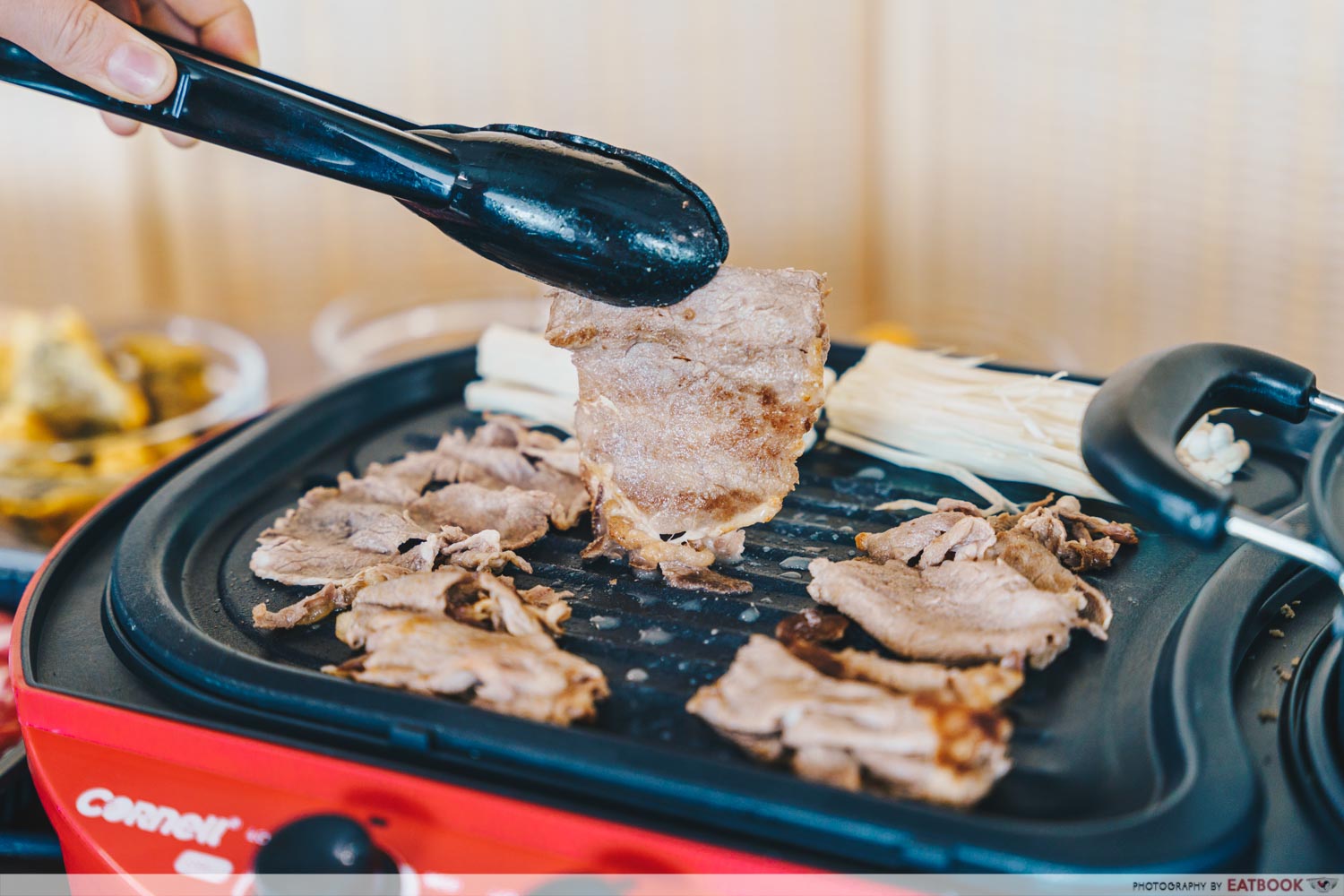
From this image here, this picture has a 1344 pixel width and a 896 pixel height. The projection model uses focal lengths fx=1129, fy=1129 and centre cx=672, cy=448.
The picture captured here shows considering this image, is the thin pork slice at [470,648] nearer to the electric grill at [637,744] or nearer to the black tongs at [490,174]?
the electric grill at [637,744]

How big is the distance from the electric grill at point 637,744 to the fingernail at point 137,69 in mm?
655

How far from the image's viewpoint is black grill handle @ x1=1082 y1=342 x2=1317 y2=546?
121 cm

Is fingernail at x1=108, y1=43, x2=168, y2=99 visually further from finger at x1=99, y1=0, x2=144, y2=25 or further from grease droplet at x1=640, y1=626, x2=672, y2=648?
grease droplet at x1=640, y1=626, x2=672, y2=648

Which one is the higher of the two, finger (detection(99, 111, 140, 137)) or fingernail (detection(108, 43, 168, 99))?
fingernail (detection(108, 43, 168, 99))

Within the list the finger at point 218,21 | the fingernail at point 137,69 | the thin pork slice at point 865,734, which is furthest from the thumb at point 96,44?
the thin pork slice at point 865,734

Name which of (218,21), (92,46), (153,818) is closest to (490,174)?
(92,46)

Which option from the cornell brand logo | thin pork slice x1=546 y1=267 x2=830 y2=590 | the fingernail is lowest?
the cornell brand logo

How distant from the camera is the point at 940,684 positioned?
132 cm

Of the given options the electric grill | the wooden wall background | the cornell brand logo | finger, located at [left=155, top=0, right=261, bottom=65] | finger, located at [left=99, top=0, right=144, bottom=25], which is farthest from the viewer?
the wooden wall background

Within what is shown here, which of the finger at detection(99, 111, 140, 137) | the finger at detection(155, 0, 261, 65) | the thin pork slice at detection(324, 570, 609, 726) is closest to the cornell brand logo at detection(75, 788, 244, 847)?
the thin pork slice at detection(324, 570, 609, 726)

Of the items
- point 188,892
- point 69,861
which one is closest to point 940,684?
point 188,892

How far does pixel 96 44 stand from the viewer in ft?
4.85

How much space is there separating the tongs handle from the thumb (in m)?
0.03

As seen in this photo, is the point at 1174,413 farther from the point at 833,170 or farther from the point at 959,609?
the point at 833,170
